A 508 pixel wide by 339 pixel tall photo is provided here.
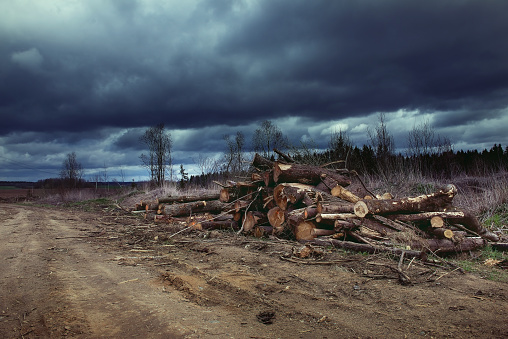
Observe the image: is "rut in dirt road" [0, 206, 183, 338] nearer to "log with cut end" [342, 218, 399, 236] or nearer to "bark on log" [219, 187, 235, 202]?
"log with cut end" [342, 218, 399, 236]

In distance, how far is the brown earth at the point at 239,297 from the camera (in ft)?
11.5

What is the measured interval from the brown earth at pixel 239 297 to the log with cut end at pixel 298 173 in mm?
2607

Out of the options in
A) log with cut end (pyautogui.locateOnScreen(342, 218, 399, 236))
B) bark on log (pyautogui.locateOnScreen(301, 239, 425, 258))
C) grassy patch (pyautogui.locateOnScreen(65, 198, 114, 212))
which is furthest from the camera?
grassy patch (pyautogui.locateOnScreen(65, 198, 114, 212))

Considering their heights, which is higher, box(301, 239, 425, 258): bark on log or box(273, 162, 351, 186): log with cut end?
box(273, 162, 351, 186): log with cut end

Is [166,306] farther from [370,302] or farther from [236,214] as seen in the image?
[236,214]

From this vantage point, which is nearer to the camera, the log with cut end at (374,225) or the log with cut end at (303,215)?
the log with cut end at (374,225)

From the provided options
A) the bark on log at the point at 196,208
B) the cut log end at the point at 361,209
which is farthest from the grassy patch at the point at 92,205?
the cut log end at the point at 361,209

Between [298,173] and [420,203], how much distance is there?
3210mm

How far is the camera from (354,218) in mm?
7352

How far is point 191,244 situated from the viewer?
8.27 m

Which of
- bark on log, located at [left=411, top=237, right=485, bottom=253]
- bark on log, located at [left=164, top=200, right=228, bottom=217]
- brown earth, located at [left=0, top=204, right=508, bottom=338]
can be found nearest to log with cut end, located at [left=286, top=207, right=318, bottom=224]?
brown earth, located at [left=0, top=204, right=508, bottom=338]

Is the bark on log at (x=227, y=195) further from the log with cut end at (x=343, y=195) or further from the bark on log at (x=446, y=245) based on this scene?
the bark on log at (x=446, y=245)

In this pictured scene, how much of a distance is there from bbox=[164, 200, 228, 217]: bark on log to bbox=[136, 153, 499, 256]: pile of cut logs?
203 centimetres

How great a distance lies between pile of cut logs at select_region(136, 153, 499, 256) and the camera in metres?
7.12
